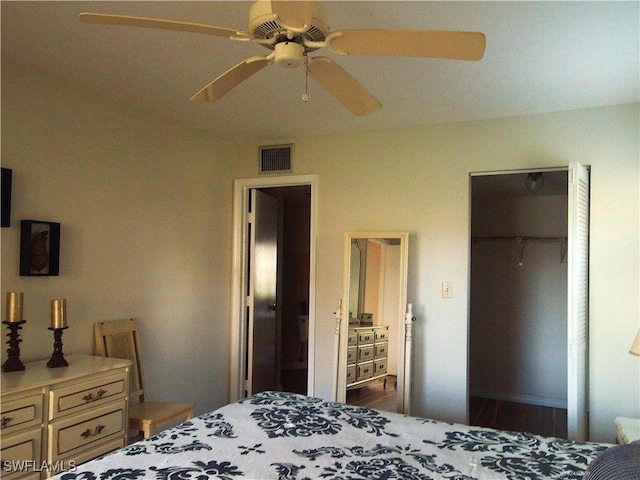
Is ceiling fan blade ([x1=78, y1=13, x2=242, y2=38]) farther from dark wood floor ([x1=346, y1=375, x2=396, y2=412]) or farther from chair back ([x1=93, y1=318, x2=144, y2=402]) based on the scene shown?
dark wood floor ([x1=346, y1=375, x2=396, y2=412])

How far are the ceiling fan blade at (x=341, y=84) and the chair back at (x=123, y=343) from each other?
2036 mm

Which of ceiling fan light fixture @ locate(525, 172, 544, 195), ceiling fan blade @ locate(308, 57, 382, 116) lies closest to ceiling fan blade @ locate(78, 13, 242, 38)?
ceiling fan blade @ locate(308, 57, 382, 116)

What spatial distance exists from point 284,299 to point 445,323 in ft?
→ 9.18

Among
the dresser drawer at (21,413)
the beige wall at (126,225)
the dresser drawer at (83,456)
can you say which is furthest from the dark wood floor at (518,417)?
the dresser drawer at (21,413)

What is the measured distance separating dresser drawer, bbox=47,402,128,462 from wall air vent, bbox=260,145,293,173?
216 cm

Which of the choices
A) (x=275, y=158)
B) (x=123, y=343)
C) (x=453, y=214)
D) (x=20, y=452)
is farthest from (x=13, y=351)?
(x=453, y=214)

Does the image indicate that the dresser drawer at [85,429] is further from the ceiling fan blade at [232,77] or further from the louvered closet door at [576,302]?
the louvered closet door at [576,302]

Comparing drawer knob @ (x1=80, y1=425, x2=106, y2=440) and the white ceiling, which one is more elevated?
the white ceiling

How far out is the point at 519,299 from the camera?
5.07 metres

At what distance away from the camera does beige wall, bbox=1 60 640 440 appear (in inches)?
107

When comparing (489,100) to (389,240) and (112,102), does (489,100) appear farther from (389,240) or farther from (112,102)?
(112,102)

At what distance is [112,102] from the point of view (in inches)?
120

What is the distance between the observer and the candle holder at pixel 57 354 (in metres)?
2.44

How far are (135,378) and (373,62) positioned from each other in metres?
2.35
